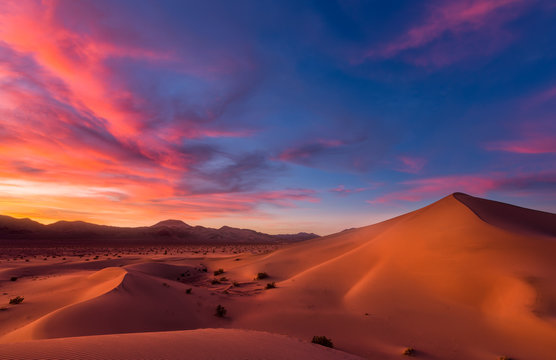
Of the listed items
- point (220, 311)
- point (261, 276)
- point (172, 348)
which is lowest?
point (220, 311)

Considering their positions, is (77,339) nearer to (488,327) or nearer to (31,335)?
(31,335)

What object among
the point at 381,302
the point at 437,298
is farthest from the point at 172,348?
the point at 437,298

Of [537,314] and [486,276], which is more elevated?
[486,276]

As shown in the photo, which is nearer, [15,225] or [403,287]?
[403,287]

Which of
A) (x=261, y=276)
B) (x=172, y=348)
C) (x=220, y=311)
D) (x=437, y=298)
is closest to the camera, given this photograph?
(x=172, y=348)

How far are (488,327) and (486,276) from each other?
383 centimetres

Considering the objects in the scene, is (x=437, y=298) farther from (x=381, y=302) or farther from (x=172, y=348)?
(x=172, y=348)

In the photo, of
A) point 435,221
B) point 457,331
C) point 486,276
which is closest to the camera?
point 457,331

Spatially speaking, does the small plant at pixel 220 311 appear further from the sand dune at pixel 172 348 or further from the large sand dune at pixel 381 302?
the sand dune at pixel 172 348

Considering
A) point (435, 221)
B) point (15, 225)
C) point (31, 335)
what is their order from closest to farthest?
point (31, 335), point (435, 221), point (15, 225)

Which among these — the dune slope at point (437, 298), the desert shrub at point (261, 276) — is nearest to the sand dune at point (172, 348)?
the dune slope at point (437, 298)

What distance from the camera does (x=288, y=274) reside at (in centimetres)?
2138

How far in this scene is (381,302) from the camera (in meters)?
12.1

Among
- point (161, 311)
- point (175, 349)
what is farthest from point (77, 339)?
point (161, 311)
